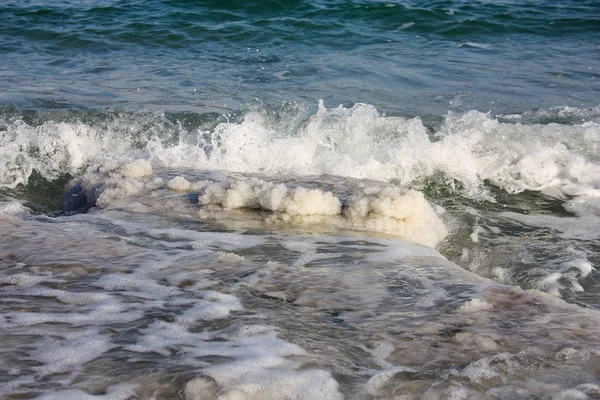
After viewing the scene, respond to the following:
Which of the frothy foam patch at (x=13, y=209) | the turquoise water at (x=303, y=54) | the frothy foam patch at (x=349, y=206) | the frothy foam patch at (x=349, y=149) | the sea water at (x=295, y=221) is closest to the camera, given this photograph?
the sea water at (x=295, y=221)

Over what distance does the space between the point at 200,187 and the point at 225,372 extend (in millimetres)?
2593

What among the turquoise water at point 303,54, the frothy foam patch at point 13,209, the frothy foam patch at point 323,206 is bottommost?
the frothy foam patch at point 13,209

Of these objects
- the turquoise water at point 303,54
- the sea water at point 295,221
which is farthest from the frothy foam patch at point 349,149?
the turquoise water at point 303,54

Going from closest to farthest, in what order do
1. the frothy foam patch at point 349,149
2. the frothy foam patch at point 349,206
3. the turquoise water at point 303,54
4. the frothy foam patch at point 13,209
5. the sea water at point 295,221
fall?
1. the sea water at point 295,221
2. the frothy foam patch at point 349,206
3. the frothy foam patch at point 13,209
4. the frothy foam patch at point 349,149
5. the turquoise water at point 303,54

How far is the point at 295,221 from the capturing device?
163 inches

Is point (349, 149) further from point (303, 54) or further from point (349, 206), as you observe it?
point (303, 54)

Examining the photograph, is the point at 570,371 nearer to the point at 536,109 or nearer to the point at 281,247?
the point at 281,247

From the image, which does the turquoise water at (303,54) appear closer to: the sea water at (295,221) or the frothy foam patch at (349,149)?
the sea water at (295,221)

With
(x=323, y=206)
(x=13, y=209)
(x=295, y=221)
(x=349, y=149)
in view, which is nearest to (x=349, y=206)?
(x=323, y=206)

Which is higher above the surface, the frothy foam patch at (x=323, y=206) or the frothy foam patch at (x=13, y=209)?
the frothy foam patch at (x=323, y=206)

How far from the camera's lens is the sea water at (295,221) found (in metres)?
2.31

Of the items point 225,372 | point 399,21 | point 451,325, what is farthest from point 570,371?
point 399,21

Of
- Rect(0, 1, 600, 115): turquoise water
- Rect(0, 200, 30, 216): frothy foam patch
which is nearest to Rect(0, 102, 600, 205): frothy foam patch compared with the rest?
Rect(0, 200, 30, 216): frothy foam patch

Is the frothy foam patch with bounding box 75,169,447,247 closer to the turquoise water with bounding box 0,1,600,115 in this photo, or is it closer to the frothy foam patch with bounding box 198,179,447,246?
the frothy foam patch with bounding box 198,179,447,246
